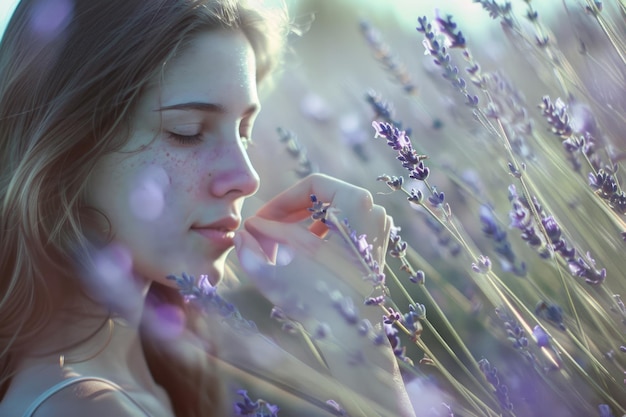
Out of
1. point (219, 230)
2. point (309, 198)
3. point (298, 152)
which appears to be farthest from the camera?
point (309, 198)

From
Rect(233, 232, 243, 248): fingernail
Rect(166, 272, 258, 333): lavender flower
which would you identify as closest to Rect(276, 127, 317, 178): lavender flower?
Rect(233, 232, 243, 248): fingernail

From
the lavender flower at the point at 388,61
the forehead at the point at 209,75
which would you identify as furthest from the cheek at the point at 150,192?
the lavender flower at the point at 388,61

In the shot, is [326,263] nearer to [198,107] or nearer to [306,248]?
[306,248]

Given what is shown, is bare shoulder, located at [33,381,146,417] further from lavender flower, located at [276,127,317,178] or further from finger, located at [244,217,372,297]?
lavender flower, located at [276,127,317,178]

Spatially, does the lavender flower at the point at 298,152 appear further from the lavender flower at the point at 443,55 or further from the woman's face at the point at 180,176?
the lavender flower at the point at 443,55

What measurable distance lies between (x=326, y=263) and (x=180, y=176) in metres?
0.28

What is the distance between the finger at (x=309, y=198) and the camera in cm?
124

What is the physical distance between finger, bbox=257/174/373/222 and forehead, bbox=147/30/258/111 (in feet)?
0.60

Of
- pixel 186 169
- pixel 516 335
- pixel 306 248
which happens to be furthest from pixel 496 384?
pixel 186 169

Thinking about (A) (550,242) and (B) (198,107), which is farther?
(B) (198,107)

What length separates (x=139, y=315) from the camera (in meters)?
1.37

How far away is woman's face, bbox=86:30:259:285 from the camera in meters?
1.16

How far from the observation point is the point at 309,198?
1325mm

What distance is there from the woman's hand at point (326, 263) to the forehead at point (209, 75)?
0.22 m
